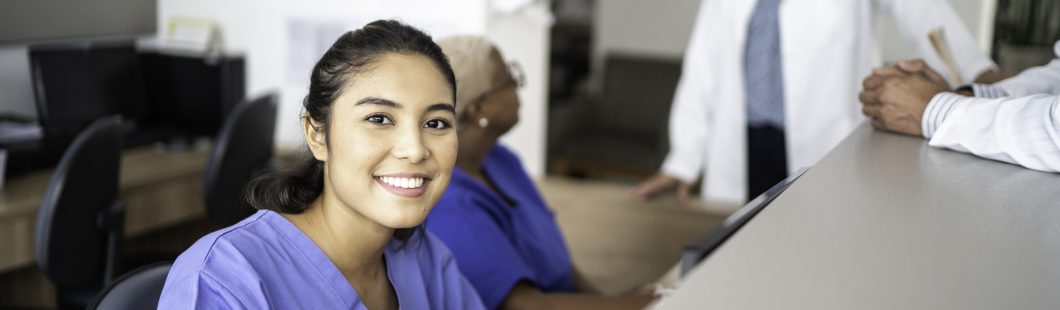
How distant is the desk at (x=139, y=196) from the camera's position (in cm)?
257

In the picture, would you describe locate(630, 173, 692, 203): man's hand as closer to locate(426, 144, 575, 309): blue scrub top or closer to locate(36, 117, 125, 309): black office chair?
locate(426, 144, 575, 309): blue scrub top

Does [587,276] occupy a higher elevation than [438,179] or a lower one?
lower

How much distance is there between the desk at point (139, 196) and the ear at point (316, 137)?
167 cm

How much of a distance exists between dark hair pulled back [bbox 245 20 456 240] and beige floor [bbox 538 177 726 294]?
907 mm

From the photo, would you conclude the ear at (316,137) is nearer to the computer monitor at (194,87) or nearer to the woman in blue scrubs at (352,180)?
the woman in blue scrubs at (352,180)

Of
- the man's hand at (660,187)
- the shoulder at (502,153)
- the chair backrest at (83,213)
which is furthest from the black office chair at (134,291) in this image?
the man's hand at (660,187)

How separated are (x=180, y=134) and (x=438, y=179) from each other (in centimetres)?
271

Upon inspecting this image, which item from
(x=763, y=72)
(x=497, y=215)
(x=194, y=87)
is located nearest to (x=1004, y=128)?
(x=497, y=215)

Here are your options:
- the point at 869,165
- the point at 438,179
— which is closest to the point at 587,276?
the point at 438,179

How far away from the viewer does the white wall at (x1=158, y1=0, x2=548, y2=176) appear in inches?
132

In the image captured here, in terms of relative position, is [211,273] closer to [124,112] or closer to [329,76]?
[329,76]

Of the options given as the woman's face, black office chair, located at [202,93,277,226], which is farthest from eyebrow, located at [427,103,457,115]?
black office chair, located at [202,93,277,226]

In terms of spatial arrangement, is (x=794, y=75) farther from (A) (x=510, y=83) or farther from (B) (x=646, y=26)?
(B) (x=646, y=26)

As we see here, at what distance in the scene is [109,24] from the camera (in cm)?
343
